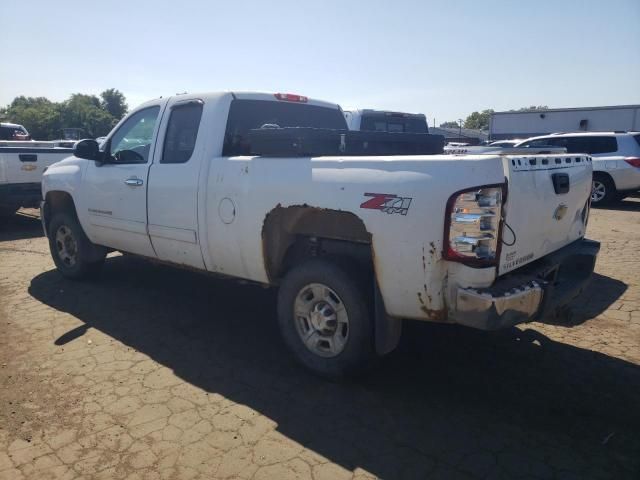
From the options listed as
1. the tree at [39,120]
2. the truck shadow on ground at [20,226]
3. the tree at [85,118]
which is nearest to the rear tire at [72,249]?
the truck shadow on ground at [20,226]

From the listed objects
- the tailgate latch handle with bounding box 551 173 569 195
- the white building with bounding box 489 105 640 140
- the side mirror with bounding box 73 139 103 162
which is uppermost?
the white building with bounding box 489 105 640 140

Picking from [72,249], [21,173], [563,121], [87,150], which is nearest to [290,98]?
[87,150]

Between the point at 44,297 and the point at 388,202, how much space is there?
4.32m

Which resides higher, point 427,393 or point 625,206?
point 625,206

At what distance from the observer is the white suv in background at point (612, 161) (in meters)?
11.8

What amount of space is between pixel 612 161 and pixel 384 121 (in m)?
6.53

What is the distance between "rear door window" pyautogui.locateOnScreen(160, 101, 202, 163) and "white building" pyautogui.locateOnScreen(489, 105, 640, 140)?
2455cm

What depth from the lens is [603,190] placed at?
40.2ft

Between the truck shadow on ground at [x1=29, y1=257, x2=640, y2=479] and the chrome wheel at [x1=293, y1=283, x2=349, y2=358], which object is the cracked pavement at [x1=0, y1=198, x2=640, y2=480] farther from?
the chrome wheel at [x1=293, y1=283, x2=349, y2=358]

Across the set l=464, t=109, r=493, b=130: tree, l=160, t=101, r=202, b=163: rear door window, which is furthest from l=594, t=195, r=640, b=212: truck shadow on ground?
l=464, t=109, r=493, b=130: tree

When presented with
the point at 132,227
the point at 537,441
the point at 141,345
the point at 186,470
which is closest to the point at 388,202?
the point at 537,441

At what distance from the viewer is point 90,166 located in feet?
17.8

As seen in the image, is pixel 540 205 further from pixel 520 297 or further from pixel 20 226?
pixel 20 226

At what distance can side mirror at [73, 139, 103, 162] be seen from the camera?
503 cm
